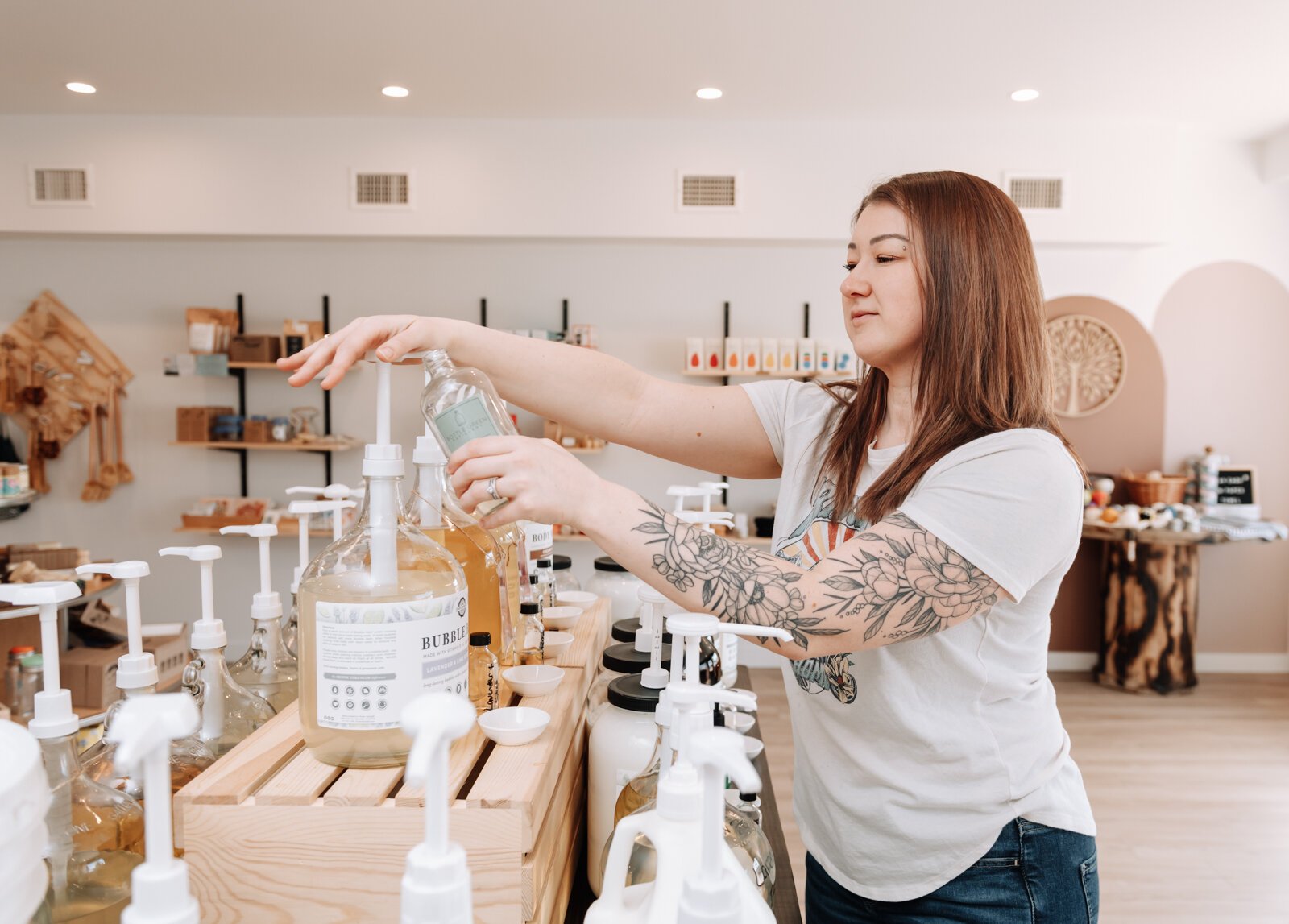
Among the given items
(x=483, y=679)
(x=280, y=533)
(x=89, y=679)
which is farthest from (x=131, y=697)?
(x=280, y=533)

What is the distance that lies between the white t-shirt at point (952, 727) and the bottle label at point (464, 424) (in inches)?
18.6

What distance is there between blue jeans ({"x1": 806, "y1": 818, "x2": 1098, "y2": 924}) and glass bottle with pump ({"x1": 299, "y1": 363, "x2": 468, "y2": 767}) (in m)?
0.68

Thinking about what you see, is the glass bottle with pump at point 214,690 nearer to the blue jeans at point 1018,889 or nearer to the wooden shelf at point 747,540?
the blue jeans at point 1018,889

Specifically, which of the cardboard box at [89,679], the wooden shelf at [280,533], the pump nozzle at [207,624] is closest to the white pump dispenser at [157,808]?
the pump nozzle at [207,624]

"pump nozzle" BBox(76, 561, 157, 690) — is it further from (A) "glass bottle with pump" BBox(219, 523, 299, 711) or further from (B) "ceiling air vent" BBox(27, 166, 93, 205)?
(B) "ceiling air vent" BBox(27, 166, 93, 205)

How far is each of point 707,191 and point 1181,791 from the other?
3510 mm

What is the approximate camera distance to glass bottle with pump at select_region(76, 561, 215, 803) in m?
0.78

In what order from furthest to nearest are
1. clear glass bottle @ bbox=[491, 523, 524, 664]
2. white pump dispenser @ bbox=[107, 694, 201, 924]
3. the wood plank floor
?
1. the wood plank floor
2. clear glass bottle @ bbox=[491, 523, 524, 664]
3. white pump dispenser @ bbox=[107, 694, 201, 924]

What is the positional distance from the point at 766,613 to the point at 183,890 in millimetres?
589

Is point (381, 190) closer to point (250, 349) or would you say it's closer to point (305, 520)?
point (250, 349)

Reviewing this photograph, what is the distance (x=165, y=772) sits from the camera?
1.29ft

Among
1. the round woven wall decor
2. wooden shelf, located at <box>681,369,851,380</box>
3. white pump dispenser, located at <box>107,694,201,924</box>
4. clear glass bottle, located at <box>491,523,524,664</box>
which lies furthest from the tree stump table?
white pump dispenser, located at <box>107,694,201,924</box>

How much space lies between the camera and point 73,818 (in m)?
0.70

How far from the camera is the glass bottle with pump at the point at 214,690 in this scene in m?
0.94
